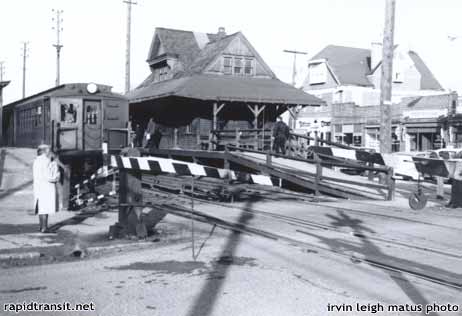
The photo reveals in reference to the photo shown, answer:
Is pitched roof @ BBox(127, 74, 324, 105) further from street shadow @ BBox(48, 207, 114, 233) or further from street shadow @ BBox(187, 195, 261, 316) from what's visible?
street shadow @ BBox(187, 195, 261, 316)

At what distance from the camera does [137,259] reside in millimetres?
6391

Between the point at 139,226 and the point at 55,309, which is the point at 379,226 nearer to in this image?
the point at 139,226

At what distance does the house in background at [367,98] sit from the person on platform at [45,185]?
113ft

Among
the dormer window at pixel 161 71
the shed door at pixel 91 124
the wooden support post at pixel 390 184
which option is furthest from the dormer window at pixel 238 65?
the wooden support post at pixel 390 184

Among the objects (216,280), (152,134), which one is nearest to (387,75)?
(152,134)

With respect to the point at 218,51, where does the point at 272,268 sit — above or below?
below

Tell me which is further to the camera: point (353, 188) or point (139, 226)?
point (353, 188)

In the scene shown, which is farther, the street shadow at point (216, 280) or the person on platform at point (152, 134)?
the person on platform at point (152, 134)

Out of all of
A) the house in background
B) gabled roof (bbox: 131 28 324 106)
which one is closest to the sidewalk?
gabled roof (bbox: 131 28 324 106)

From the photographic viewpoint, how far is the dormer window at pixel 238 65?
1259 inches

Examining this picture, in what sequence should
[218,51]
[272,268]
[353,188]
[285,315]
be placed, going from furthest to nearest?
[218,51], [353,188], [272,268], [285,315]

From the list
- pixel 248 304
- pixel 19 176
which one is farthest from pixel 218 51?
pixel 248 304

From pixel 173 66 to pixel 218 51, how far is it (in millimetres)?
4046

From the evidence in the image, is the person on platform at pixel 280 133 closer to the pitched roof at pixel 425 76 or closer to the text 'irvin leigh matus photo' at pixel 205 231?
the text 'irvin leigh matus photo' at pixel 205 231
